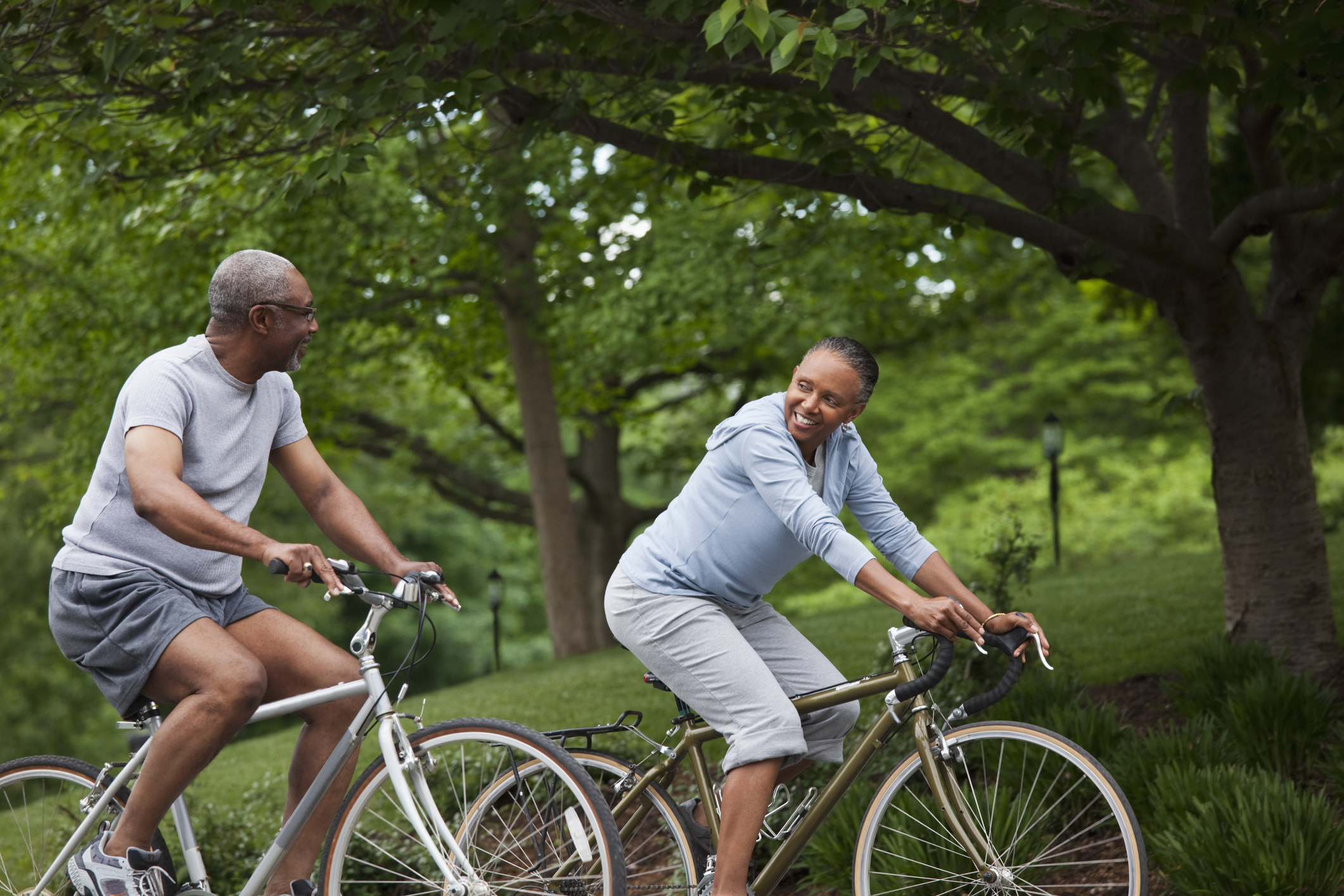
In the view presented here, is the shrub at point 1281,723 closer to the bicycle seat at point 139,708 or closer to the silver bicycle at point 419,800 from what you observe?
the silver bicycle at point 419,800

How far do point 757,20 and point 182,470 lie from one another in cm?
185

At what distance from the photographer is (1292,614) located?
5.54m

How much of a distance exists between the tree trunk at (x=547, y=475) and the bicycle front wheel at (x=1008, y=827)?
9962mm

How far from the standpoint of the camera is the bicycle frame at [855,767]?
3.06 m

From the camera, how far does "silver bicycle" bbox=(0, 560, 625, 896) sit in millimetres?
2863

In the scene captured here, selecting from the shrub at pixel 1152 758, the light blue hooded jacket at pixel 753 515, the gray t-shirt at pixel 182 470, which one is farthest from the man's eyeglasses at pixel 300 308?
the shrub at pixel 1152 758

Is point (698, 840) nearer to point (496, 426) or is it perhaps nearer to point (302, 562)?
point (302, 562)

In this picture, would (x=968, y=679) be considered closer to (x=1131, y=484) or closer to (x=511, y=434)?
(x=511, y=434)

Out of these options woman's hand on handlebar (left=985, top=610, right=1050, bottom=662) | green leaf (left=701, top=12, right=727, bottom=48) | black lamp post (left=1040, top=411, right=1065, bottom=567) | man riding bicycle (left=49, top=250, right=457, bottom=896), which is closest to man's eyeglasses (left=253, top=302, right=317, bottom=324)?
man riding bicycle (left=49, top=250, right=457, bottom=896)

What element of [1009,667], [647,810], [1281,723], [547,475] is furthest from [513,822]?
[547,475]

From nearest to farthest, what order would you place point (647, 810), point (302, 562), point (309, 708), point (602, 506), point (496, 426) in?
point (302, 562) < point (309, 708) < point (647, 810) < point (496, 426) < point (602, 506)

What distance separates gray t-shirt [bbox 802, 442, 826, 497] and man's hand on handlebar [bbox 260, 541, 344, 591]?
1270 mm

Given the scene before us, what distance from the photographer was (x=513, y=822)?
10.8 feet

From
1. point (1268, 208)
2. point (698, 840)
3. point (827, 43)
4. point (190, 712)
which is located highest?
point (827, 43)
